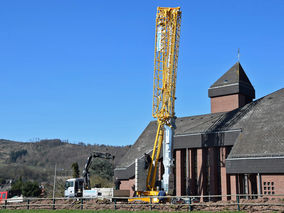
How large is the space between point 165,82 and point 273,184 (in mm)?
13684

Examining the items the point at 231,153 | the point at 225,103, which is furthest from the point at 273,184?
the point at 225,103

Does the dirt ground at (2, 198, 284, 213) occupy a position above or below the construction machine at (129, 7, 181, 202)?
below

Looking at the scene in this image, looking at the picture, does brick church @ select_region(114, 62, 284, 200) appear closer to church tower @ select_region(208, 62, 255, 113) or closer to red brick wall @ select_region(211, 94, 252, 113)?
red brick wall @ select_region(211, 94, 252, 113)

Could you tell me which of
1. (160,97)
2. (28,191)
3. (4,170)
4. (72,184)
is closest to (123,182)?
(72,184)

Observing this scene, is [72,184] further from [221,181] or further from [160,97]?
[221,181]

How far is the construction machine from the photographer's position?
3588 cm

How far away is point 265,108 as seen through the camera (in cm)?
4150

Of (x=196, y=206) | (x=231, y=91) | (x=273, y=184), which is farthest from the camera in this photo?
(x=231, y=91)

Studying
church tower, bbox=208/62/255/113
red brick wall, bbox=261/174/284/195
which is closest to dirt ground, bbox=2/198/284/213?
red brick wall, bbox=261/174/284/195

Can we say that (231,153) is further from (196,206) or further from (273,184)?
(196,206)

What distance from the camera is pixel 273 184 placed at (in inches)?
1304

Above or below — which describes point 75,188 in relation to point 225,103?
below

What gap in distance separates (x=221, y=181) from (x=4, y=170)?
13888 cm

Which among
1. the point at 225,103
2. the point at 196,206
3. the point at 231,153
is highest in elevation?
the point at 225,103
